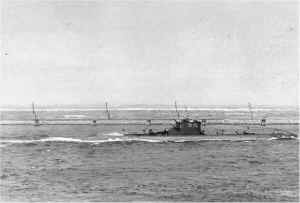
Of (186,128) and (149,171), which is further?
(186,128)

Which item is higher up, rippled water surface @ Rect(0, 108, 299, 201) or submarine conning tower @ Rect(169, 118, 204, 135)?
submarine conning tower @ Rect(169, 118, 204, 135)

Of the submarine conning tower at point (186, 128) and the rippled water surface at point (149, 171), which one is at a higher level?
the submarine conning tower at point (186, 128)

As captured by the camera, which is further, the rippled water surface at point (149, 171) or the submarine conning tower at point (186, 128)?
the submarine conning tower at point (186, 128)

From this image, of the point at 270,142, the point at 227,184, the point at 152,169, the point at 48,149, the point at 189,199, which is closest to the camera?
the point at 189,199

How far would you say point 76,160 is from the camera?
1897 inches

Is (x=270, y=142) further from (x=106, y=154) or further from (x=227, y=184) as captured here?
(x=227, y=184)

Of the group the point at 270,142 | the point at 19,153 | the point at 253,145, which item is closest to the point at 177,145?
the point at 253,145

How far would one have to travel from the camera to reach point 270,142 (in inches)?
2660

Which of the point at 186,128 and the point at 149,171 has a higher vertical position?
the point at 186,128

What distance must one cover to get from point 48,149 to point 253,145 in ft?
83.4

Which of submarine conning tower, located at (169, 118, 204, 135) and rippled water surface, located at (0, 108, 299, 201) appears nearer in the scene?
rippled water surface, located at (0, 108, 299, 201)

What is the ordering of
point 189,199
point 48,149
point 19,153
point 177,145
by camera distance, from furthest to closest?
point 177,145 < point 48,149 < point 19,153 < point 189,199

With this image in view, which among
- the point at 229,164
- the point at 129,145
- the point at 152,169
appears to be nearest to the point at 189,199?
the point at 152,169

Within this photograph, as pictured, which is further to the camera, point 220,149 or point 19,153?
point 220,149
